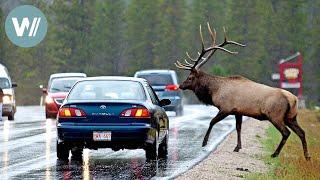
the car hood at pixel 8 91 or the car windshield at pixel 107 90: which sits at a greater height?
the car windshield at pixel 107 90

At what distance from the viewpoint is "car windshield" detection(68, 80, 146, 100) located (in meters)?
18.1

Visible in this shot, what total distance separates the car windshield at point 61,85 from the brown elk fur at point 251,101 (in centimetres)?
1602

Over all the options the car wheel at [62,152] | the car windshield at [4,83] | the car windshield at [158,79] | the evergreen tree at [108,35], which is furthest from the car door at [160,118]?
the evergreen tree at [108,35]

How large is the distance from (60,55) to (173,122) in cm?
5965

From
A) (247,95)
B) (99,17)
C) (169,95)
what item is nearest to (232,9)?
(99,17)

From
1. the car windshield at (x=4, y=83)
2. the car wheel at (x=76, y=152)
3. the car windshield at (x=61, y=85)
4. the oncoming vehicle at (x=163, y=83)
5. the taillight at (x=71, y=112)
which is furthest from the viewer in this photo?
the oncoming vehicle at (x=163, y=83)

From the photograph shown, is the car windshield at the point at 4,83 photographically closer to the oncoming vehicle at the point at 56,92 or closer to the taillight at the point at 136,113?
the oncoming vehicle at the point at 56,92

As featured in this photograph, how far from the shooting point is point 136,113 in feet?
57.7

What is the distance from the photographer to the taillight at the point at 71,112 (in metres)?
17.5

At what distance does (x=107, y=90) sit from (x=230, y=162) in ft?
8.50

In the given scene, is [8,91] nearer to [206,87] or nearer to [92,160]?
[206,87]

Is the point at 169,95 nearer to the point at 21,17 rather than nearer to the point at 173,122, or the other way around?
the point at 173,122

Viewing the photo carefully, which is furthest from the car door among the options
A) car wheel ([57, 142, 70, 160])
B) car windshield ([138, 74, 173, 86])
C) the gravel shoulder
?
car windshield ([138, 74, 173, 86])

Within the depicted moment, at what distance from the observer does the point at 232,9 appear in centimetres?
9656
